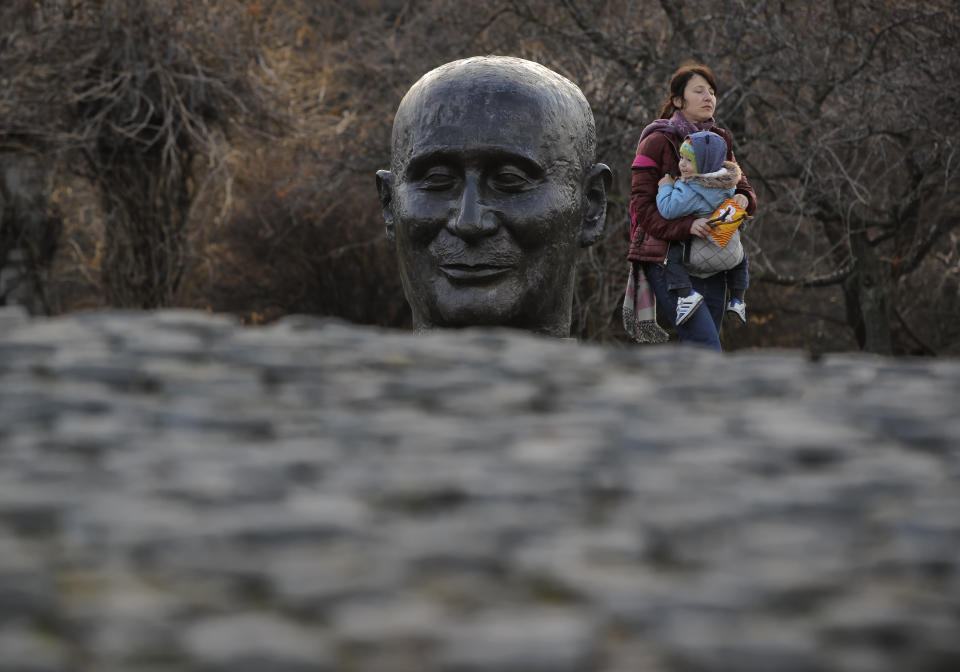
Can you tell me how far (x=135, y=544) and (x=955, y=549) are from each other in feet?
1.82

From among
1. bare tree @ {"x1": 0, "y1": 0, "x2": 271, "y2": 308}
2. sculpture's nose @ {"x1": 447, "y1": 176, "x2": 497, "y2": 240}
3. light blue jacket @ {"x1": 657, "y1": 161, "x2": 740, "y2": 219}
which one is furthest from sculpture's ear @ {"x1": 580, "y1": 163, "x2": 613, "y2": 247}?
bare tree @ {"x1": 0, "y1": 0, "x2": 271, "y2": 308}

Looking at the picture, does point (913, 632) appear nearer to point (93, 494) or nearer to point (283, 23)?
point (93, 494)

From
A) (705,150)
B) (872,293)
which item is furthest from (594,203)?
(872,293)

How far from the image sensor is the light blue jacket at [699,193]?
15.1 feet

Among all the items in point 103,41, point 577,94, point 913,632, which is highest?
point 103,41

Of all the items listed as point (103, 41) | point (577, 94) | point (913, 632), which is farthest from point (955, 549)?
point (103, 41)

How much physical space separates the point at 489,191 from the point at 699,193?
912mm

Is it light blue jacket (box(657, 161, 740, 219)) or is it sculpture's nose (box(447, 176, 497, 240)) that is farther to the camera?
light blue jacket (box(657, 161, 740, 219))

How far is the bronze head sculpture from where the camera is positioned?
4047 mm

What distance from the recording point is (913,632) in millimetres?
748

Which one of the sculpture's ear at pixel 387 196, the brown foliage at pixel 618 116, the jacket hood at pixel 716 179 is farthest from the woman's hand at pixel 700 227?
the brown foliage at pixel 618 116

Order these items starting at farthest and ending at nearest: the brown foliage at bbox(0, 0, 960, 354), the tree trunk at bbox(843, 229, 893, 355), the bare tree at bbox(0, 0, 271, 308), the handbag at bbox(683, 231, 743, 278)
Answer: the bare tree at bbox(0, 0, 271, 308), the tree trunk at bbox(843, 229, 893, 355), the brown foliage at bbox(0, 0, 960, 354), the handbag at bbox(683, 231, 743, 278)

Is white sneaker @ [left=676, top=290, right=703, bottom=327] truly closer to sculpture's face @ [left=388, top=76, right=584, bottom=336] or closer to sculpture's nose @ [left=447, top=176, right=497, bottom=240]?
sculpture's face @ [left=388, top=76, right=584, bottom=336]

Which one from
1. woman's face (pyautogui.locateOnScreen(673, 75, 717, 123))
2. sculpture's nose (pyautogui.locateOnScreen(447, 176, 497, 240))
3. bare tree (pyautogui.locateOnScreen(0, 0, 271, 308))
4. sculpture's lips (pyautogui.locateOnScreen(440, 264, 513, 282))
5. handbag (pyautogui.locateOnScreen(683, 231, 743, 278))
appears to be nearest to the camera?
sculpture's nose (pyautogui.locateOnScreen(447, 176, 497, 240))
